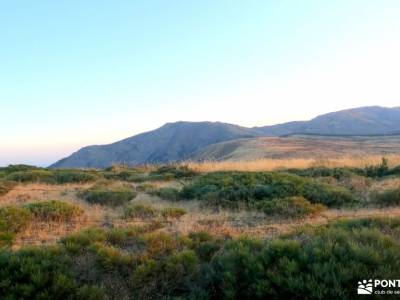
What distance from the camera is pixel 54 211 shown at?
10641 millimetres

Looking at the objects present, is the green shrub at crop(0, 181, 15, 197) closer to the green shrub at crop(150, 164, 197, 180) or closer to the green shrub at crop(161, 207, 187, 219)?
the green shrub at crop(150, 164, 197, 180)

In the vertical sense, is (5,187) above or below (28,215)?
above

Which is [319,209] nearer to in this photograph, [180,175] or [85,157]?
[180,175]

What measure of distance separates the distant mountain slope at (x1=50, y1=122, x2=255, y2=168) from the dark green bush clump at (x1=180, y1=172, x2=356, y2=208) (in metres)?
114

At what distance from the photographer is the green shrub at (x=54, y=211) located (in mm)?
10500

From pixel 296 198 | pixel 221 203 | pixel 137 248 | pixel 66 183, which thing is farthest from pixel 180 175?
pixel 137 248

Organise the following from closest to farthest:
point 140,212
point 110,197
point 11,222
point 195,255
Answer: point 195,255 < point 11,222 < point 140,212 < point 110,197

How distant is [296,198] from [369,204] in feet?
7.11

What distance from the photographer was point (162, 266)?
251 inches

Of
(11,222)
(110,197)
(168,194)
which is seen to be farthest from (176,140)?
(11,222)

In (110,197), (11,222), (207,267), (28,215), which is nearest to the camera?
(207,267)

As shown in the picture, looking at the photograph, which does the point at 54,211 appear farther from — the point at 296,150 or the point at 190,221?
the point at 296,150

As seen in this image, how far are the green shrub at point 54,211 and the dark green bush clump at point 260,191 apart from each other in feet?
13.8

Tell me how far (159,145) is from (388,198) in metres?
146
